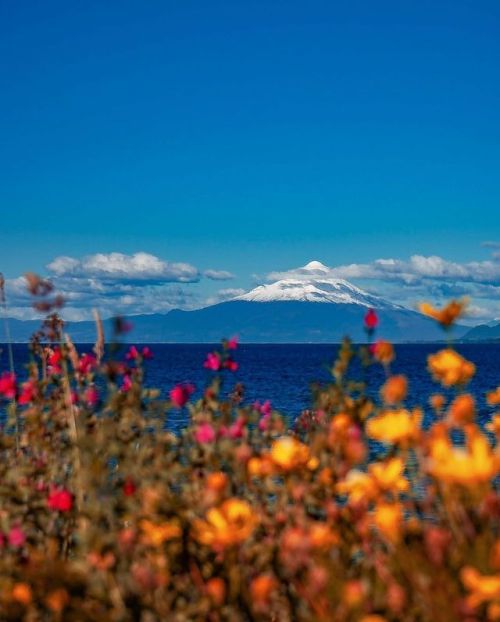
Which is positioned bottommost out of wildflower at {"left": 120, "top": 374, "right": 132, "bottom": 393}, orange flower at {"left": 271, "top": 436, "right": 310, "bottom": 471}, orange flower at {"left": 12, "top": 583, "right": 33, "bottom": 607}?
orange flower at {"left": 12, "top": 583, "right": 33, "bottom": 607}

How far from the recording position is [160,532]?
3.39 m

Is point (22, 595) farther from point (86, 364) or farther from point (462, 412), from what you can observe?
point (86, 364)

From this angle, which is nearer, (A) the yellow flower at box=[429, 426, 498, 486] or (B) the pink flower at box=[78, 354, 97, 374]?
(A) the yellow flower at box=[429, 426, 498, 486]

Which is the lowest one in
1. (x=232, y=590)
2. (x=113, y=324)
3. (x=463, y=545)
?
(x=232, y=590)

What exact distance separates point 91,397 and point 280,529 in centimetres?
201

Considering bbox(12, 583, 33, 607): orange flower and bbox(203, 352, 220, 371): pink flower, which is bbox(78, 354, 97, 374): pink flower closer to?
bbox(203, 352, 220, 371): pink flower

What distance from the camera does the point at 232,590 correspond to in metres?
3.32

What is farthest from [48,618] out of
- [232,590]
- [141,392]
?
[141,392]

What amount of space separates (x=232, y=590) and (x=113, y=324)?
70.7 inches

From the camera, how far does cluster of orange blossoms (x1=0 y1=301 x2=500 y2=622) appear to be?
2.87 meters

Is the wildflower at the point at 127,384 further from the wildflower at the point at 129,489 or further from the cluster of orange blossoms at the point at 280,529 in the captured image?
the wildflower at the point at 129,489

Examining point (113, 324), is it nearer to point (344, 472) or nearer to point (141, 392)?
point (141, 392)

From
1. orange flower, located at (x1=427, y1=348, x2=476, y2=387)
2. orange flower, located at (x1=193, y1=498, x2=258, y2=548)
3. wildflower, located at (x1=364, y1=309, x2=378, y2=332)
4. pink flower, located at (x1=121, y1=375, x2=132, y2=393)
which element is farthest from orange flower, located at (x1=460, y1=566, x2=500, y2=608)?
pink flower, located at (x1=121, y1=375, x2=132, y2=393)

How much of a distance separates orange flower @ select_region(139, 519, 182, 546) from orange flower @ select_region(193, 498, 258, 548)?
0.25 m
